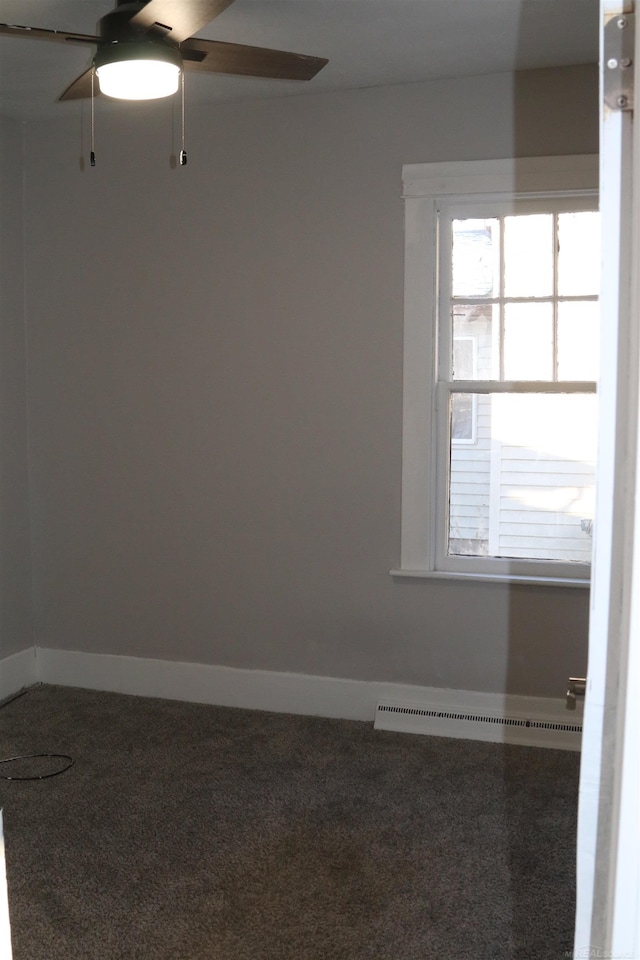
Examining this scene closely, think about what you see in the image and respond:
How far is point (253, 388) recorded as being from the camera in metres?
3.75

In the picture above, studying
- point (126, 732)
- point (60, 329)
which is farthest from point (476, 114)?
point (126, 732)

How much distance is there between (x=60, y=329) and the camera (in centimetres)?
403

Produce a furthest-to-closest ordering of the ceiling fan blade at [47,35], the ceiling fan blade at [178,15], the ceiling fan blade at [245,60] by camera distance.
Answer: the ceiling fan blade at [245,60], the ceiling fan blade at [47,35], the ceiling fan blade at [178,15]

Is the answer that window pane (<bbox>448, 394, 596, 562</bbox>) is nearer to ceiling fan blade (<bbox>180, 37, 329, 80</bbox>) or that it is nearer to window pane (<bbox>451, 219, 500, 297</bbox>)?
window pane (<bbox>451, 219, 500, 297</bbox>)

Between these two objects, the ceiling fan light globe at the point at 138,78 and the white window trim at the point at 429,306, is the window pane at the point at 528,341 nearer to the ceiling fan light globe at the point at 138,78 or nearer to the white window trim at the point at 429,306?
the white window trim at the point at 429,306

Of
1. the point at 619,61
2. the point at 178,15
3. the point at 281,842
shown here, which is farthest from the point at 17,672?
the point at 619,61

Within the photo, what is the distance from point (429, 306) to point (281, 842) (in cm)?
208

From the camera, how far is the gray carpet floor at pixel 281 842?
2191mm

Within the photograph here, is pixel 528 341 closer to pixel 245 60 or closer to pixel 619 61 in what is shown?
pixel 245 60

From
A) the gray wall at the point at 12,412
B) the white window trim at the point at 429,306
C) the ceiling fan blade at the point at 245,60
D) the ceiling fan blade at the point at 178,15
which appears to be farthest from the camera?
the gray wall at the point at 12,412

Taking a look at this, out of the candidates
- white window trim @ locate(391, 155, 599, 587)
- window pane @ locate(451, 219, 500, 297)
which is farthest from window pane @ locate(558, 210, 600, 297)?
window pane @ locate(451, 219, 500, 297)

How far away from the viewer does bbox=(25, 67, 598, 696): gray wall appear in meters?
3.50

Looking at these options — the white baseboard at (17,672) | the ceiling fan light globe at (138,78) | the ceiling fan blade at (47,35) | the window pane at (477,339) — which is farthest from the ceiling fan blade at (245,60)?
the white baseboard at (17,672)

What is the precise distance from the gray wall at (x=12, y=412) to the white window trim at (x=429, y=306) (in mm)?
1800
